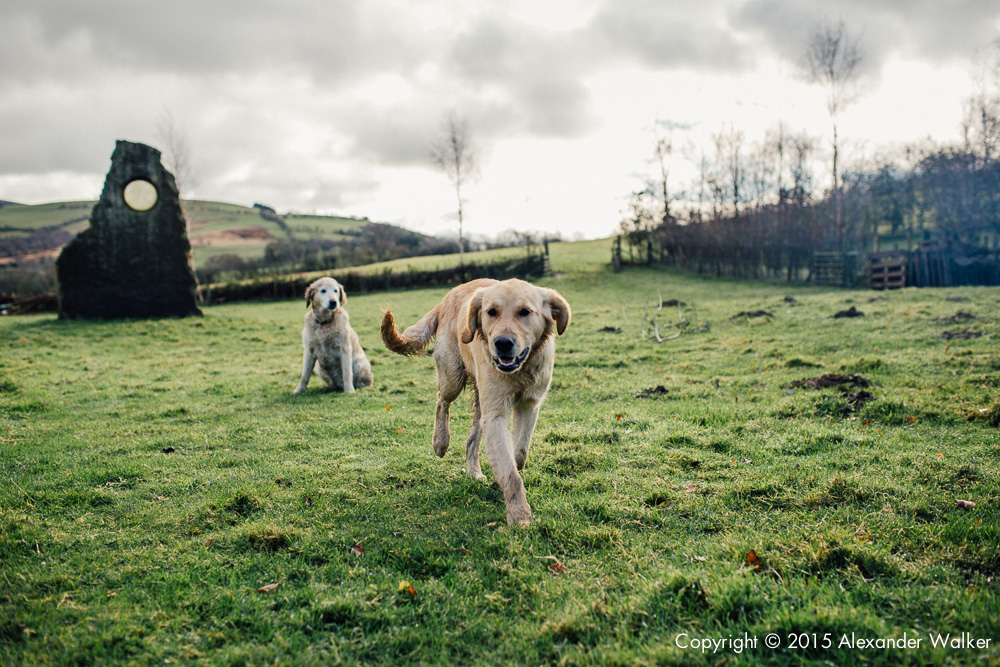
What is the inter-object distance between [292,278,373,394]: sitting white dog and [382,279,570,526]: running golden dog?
4.67m

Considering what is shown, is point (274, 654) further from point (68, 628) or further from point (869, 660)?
point (869, 660)

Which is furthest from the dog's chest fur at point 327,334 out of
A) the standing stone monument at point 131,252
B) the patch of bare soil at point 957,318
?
the patch of bare soil at point 957,318

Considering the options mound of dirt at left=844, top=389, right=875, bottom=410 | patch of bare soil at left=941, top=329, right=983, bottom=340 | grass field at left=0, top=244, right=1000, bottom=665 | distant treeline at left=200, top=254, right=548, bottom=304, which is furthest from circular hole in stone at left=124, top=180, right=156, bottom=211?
patch of bare soil at left=941, top=329, right=983, bottom=340

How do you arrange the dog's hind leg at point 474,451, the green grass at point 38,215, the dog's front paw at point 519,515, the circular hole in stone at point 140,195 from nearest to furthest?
1. the dog's front paw at point 519,515
2. the dog's hind leg at point 474,451
3. the circular hole in stone at point 140,195
4. the green grass at point 38,215

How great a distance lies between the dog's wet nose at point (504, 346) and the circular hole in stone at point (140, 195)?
21.0m

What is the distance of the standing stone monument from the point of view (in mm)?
19062

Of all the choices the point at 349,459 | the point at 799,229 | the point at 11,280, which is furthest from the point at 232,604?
the point at 11,280

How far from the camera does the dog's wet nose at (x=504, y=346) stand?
4.09 metres

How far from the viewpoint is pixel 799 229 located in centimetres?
3350

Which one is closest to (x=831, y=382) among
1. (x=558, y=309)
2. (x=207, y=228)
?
(x=558, y=309)

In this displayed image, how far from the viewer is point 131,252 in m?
19.6

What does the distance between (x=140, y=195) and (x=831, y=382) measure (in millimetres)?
22480

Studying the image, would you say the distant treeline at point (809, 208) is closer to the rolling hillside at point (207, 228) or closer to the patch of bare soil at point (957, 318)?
the patch of bare soil at point (957, 318)

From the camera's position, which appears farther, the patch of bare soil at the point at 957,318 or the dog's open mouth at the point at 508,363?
the patch of bare soil at the point at 957,318
